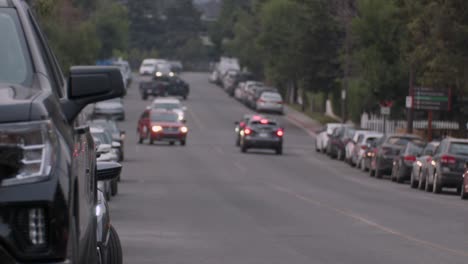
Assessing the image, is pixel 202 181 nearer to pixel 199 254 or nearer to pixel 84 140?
pixel 199 254

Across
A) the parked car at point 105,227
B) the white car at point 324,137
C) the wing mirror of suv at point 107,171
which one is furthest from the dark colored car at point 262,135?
the wing mirror of suv at point 107,171

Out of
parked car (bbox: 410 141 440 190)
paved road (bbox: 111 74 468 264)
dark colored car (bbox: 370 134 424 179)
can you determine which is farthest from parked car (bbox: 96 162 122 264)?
dark colored car (bbox: 370 134 424 179)

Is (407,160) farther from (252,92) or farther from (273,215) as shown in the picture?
(252,92)

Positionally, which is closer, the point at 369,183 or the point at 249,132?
the point at 369,183

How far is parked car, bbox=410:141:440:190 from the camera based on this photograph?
117ft

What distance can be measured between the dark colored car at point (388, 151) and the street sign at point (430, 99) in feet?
24.5

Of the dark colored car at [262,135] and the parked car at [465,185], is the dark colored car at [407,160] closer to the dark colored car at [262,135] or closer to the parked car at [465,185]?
the parked car at [465,185]

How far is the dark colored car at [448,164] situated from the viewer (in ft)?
110

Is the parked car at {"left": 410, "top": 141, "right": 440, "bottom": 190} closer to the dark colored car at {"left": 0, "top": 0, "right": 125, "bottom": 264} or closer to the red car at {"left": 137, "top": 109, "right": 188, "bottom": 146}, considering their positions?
the red car at {"left": 137, "top": 109, "right": 188, "bottom": 146}

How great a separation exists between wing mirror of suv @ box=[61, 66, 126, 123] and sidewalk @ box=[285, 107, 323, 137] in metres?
65.7

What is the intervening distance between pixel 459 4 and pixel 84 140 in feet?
106

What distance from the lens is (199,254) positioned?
15312 mm

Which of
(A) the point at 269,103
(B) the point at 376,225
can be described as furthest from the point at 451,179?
(A) the point at 269,103

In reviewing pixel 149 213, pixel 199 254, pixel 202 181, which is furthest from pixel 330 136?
pixel 199 254
